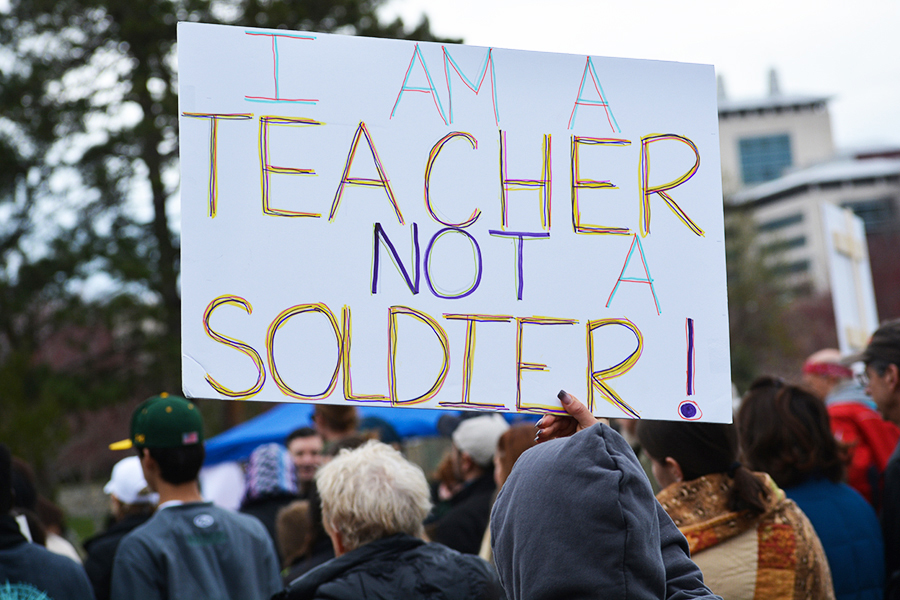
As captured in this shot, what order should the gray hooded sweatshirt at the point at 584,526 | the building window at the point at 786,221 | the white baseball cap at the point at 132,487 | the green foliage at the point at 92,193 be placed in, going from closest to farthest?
1. the gray hooded sweatshirt at the point at 584,526
2. the white baseball cap at the point at 132,487
3. the green foliage at the point at 92,193
4. the building window at the point at 786,221

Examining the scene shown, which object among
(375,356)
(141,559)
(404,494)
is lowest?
(141,559)

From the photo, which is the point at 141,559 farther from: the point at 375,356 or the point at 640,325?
the point at 640,325

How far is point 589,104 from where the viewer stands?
204 centimetres

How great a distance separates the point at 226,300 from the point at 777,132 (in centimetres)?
8839

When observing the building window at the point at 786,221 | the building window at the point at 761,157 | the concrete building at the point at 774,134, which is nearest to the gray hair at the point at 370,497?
the building window at the point at 786,221

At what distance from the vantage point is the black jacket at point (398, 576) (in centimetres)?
235

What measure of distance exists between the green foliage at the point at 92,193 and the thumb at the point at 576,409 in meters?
11.7

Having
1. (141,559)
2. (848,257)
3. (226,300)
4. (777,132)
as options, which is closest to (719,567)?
(226,300)

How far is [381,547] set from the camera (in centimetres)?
247

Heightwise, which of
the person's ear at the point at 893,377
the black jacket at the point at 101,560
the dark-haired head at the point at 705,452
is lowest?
the black jacket at the point at 101,560

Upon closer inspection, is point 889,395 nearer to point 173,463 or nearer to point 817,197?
point 173,463

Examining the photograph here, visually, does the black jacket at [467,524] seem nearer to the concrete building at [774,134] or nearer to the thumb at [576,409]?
the thumb at [576,409]

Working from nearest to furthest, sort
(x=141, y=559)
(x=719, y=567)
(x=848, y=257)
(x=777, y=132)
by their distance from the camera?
(x=719, y=567), (x=141, y=559), (x=848, y=257), (x=777, y=132)

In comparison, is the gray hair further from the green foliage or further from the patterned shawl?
the green foliage
